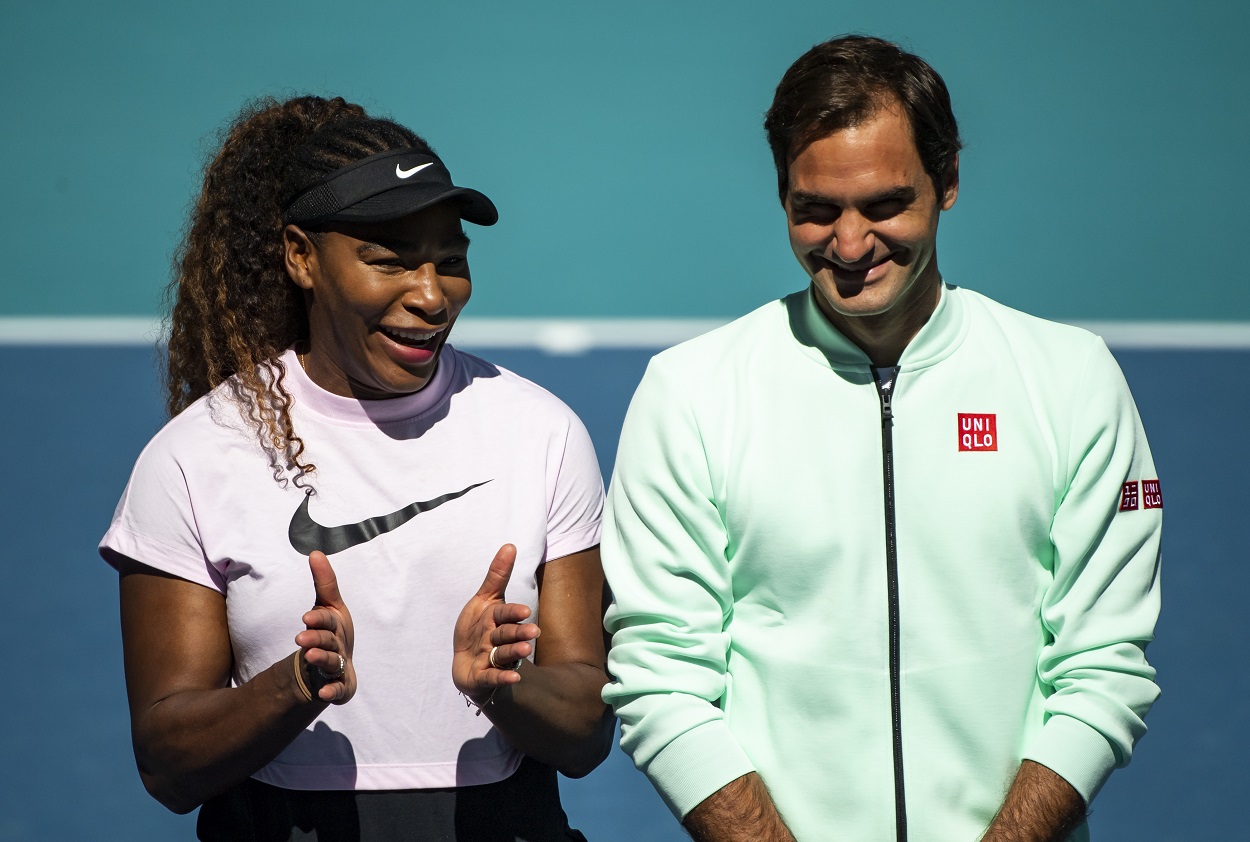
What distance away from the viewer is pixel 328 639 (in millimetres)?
2391

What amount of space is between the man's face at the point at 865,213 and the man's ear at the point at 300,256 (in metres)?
0.93

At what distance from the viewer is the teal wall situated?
8.26m

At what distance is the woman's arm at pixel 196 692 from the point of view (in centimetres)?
247

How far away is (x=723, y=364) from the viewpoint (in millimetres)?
2660

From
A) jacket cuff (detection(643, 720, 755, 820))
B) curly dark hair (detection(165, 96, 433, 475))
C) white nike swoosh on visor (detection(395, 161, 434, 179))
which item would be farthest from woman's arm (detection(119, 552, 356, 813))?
white nike swoosh on visor (detection(395, 161, 434, 179))

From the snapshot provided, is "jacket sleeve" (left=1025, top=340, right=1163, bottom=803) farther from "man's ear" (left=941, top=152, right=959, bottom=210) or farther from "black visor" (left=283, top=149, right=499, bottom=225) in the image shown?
"black visor" (left=283, top=149, right=499, bottom=225)

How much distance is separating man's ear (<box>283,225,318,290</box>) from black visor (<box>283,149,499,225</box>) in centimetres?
3

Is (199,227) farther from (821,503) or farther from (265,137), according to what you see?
(821,503)

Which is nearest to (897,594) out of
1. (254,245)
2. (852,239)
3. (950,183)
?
(852,239)

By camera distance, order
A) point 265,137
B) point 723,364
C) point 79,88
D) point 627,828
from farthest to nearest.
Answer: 1. point 79,88
2. point 627,828
3. point 265,137
4. point 723,364

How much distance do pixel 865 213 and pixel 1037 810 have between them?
107cm

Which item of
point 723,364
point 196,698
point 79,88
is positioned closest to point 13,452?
point 79,88

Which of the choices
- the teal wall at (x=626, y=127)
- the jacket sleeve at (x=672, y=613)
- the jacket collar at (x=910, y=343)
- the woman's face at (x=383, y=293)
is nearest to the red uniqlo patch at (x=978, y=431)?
the jacket collar at (x=910, y=343)

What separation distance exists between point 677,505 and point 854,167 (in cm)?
66
